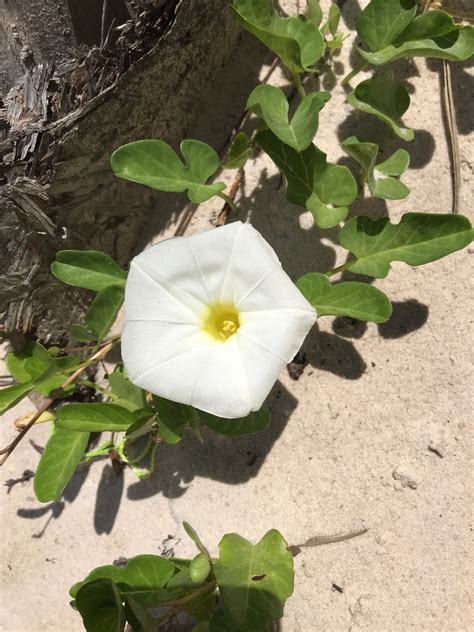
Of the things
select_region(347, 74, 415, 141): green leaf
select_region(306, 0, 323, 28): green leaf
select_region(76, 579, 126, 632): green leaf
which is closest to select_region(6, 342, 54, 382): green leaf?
select_region(76, 579, 126, 632): green leaf

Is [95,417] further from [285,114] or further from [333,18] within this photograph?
[333,18]

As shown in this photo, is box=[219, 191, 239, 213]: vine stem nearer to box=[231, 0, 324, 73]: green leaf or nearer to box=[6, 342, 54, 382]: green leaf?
box=[231, 0, 324, 73]: green leaf

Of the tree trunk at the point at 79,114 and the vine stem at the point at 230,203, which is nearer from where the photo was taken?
the tree trunk at the point at 79,114

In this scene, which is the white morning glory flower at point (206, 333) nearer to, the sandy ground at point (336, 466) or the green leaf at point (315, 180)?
the green leaf at point (315, 180)

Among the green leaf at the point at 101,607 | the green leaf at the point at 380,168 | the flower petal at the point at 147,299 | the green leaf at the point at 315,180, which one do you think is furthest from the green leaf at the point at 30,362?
the green leaf at the point at 380,168

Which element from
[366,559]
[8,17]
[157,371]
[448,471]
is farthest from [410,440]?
[8,17]

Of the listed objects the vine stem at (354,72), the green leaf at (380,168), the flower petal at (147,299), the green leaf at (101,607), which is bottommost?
the green leaf at (101,607)
